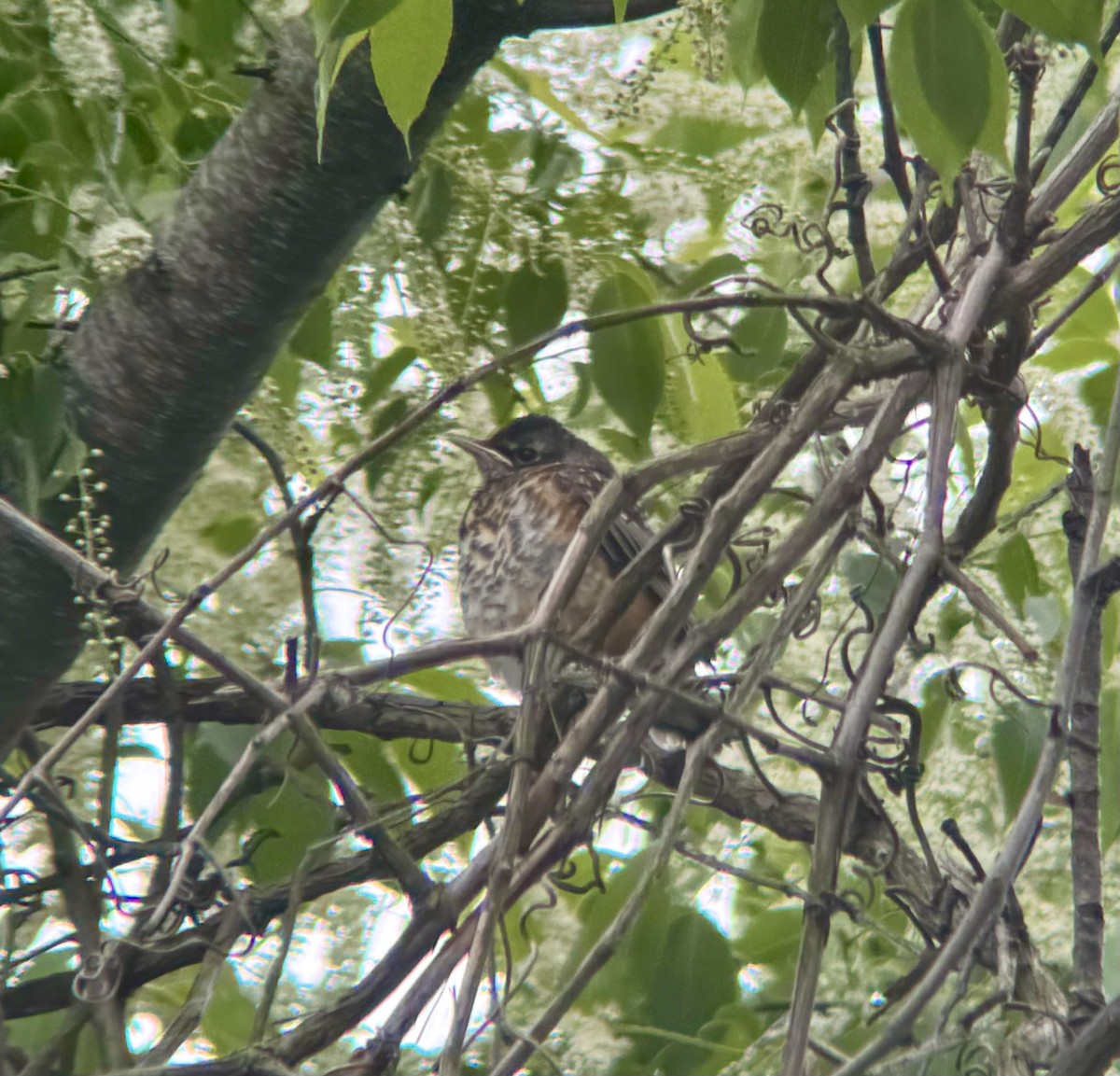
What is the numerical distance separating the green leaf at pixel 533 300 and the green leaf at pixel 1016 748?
2.61 ft

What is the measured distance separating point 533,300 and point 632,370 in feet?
0.57

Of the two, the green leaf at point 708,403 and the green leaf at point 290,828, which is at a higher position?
the green leaf at point 708,403

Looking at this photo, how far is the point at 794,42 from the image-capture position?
1310 millimetres

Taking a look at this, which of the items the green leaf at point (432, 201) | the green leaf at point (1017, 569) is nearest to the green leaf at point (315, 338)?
the green leaf at point (432, 201)

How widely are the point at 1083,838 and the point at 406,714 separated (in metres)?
0.81

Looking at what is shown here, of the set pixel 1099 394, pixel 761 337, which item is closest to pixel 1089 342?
pixel 1099 394

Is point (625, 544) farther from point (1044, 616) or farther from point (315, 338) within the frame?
point (1044, 616)

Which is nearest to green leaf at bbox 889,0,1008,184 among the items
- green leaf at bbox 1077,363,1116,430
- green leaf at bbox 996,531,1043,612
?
green leaf at bbox 996,531,1043,612

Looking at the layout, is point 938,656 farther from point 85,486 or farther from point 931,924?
point 85,486

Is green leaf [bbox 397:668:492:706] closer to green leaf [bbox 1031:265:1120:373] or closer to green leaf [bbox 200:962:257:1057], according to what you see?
green leaf [bbox 200:962:257:1057]

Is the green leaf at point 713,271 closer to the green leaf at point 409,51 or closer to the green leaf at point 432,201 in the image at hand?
the green leaf at point 432,201

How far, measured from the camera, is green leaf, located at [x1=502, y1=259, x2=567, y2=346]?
1921 millimetres

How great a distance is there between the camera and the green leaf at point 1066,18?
3.46ft

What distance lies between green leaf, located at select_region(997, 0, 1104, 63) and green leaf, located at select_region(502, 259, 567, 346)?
36.8 inches
